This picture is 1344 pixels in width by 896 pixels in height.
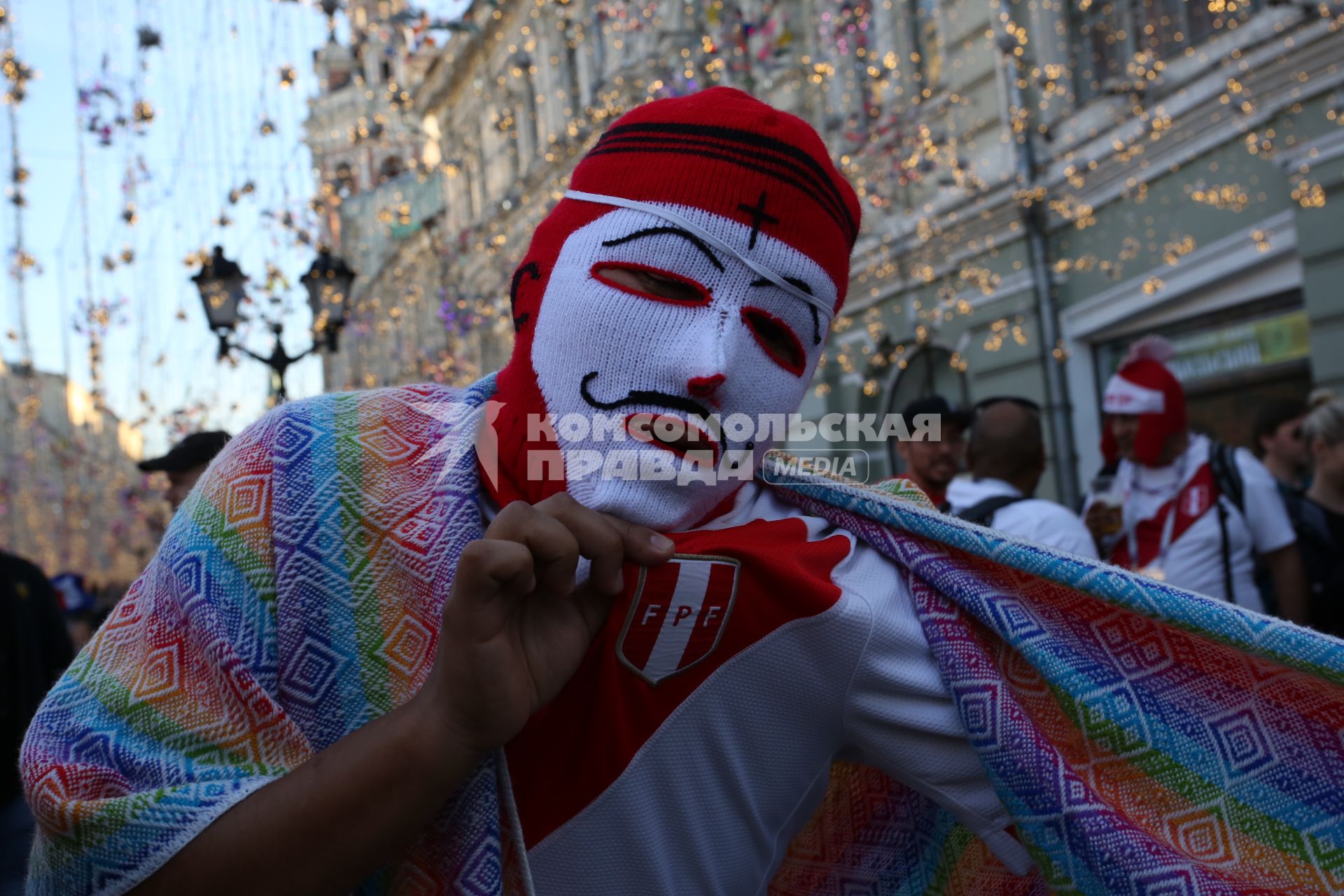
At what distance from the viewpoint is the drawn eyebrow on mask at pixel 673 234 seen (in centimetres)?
143

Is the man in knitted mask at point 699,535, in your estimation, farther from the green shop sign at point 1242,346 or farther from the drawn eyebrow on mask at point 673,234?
the green shop sign at point 1242,346

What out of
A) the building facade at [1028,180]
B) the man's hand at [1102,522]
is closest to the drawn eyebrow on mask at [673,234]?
the man's hand at [1102,522]

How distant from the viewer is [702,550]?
1341 mm

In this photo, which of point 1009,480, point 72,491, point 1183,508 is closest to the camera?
point 1009,480

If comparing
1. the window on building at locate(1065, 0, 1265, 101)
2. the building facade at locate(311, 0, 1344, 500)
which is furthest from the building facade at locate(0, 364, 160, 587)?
the window on building at locate(1065, 0, 1265, 101)

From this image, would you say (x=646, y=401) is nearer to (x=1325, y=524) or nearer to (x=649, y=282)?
(x=649, y=282)

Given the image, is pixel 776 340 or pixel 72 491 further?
pixel 72 491

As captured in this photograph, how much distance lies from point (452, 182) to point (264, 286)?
43.6ft

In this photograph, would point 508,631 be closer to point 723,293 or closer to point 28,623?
point 723,293

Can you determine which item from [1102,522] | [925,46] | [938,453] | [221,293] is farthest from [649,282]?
[925,46]

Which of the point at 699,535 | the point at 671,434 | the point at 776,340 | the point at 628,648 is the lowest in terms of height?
the point at 628,648

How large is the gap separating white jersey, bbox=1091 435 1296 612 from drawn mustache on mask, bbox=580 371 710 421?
3.46m

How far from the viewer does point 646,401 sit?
54.1 inches

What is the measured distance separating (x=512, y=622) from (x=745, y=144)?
716mm
